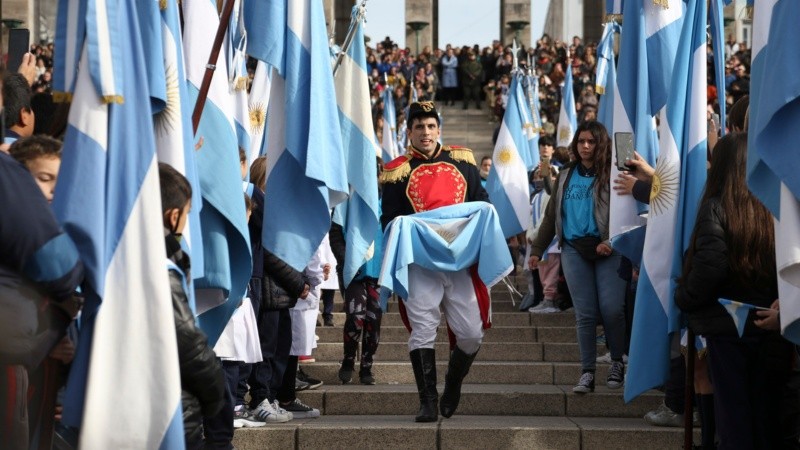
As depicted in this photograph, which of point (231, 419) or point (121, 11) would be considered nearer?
point (121, 11)

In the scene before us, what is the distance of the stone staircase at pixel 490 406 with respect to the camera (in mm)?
8266

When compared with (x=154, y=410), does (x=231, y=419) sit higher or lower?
lower

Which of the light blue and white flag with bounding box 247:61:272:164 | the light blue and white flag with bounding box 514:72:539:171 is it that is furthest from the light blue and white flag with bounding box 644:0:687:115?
the light blue and white flag with bounding box 514:72:539:171

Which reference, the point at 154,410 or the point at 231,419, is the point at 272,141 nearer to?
the point at 231,419

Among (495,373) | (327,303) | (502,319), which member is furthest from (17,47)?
(502,319)

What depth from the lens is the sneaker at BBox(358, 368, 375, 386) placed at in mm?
10048

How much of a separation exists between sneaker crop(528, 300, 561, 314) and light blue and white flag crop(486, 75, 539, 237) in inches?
29.0

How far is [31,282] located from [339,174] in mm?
3135

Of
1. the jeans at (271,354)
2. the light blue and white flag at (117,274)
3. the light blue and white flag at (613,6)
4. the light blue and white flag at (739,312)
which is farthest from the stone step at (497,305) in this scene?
the light blue and white flag at (117,274)

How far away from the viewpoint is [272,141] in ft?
23.6

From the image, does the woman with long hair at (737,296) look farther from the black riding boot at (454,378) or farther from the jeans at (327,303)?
the jeans at (327,303)

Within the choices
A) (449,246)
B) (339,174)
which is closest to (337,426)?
(449,246)

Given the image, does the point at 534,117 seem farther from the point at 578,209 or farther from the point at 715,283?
the point at 715,283

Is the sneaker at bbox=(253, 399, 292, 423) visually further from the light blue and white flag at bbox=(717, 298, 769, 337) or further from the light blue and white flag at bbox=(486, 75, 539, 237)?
the light blue and white flag at bbox=(486, 75, 539, 237)
